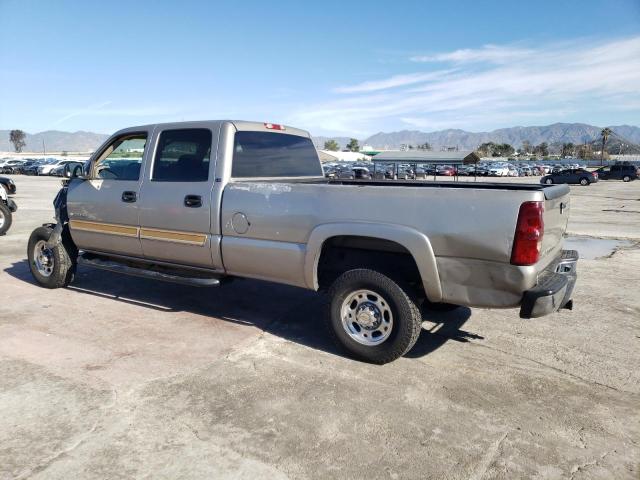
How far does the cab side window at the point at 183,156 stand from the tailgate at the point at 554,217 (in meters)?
3.00

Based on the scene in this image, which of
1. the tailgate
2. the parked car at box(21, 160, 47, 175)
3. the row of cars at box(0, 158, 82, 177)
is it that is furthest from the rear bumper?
the parked car at box(21, 160, 47, 175)

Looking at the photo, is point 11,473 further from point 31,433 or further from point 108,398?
point 108,398

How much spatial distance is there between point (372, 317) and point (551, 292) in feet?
4.47

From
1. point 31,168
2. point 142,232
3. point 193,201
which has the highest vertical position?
point 31,168

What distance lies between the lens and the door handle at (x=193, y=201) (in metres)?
4.76

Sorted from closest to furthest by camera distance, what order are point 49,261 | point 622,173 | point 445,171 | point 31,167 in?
point 49,261, point 622,173, point 31,167, point 445,171

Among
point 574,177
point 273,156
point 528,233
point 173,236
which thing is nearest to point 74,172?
point 173,236

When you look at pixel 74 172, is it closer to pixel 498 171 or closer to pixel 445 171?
pixel 445 171

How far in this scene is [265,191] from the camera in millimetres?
4414

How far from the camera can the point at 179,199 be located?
4.92m

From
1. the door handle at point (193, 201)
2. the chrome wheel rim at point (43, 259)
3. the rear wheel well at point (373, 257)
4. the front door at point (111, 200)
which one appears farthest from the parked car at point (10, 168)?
the rear wheel well at point (373, 257)

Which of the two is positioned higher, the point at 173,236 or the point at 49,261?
the point at 173,236

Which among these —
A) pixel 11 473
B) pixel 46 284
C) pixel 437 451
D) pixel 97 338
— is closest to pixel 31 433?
pixel 11 473

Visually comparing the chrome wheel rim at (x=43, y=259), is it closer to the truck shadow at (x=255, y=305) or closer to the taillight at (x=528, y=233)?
the truck shadow at (x=255, y=305)
